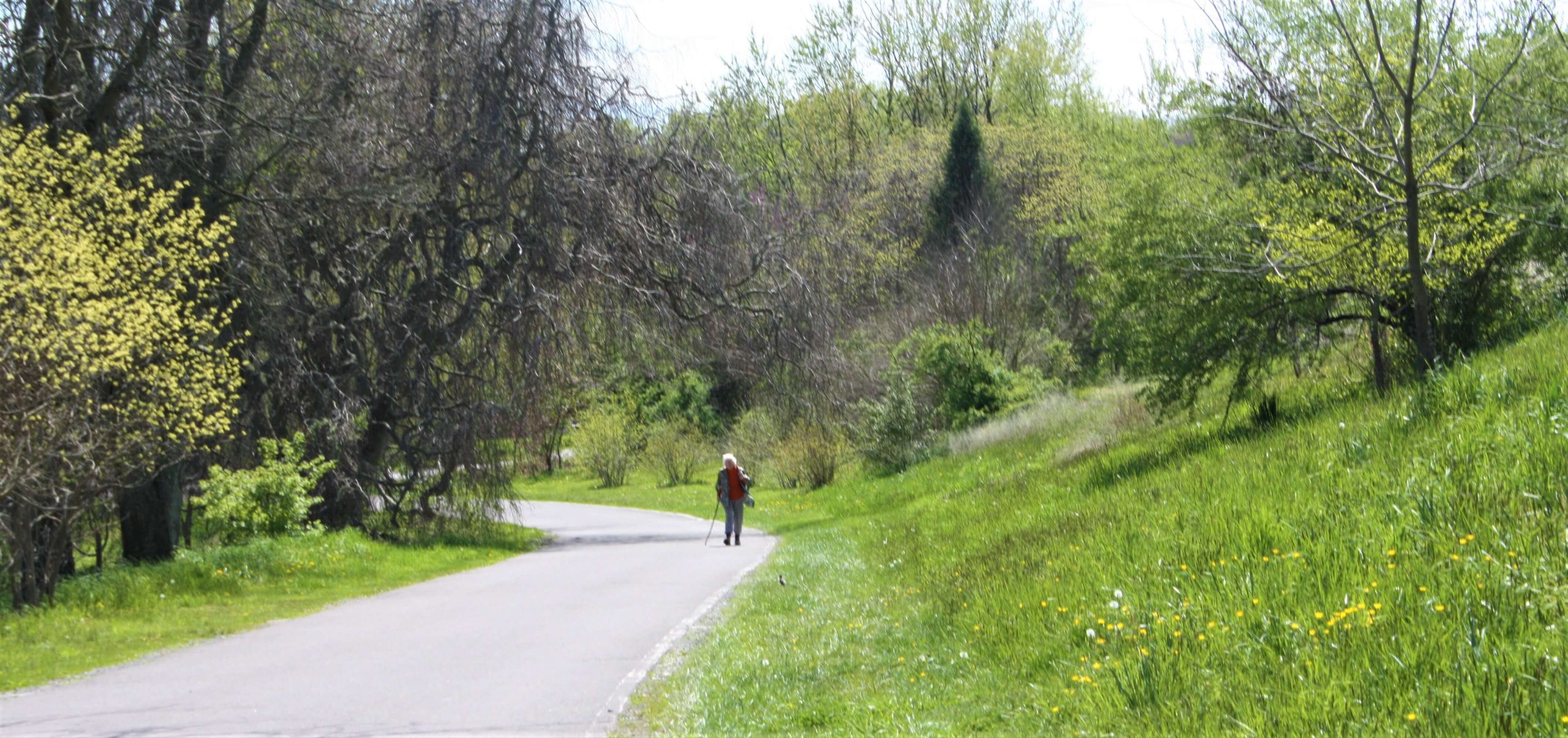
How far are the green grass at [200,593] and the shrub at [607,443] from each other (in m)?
24.7

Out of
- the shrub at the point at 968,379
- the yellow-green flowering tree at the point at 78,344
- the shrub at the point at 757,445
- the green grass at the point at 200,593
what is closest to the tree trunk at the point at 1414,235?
the green grass at the point at 200,593

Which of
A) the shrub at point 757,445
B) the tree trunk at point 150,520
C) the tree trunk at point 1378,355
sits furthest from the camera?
the shrub at point 757,445

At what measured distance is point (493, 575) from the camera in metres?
17.6

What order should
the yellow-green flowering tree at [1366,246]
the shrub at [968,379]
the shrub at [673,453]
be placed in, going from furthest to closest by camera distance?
the shrub at [673,453], the shrub at [968,379], the yellow-green flowering tree at [1366,246]

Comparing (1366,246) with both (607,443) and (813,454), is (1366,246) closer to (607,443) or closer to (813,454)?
(813,454)

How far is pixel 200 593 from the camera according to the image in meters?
15.4

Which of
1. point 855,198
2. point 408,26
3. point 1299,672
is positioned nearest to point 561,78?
point 408,26

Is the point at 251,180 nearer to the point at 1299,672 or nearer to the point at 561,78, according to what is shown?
the point at 561,78

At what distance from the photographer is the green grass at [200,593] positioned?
446 inches

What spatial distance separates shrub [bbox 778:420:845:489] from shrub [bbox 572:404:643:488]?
10.6 metres

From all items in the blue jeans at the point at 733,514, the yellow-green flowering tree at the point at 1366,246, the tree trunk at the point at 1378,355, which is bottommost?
the blue jeans at the point at 733,514

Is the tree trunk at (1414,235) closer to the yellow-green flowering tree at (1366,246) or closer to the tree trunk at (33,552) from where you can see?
the yellow-green flowering tree at (1366,246)

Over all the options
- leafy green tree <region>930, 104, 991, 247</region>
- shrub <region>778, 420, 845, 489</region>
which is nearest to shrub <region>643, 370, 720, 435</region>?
leafy green tree <region>930, 104, 991, 247</region>

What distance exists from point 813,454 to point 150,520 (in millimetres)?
20977
